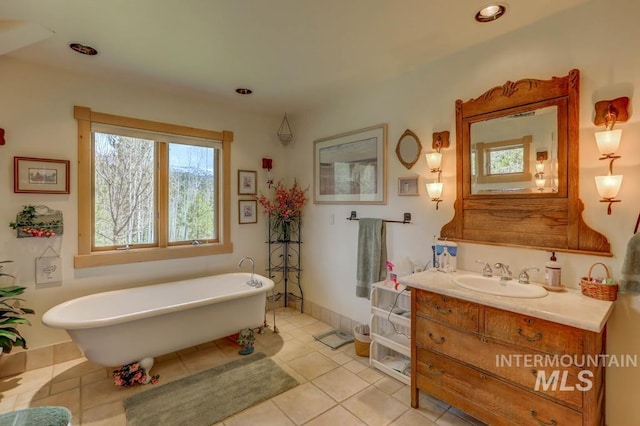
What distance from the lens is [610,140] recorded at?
5.49 ft

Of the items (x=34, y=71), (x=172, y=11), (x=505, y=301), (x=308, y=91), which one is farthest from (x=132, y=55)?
(x=505, y=301)

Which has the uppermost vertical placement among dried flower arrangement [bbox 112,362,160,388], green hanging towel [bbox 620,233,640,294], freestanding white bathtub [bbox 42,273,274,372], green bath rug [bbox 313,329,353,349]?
green hanging towel [bbox 620,233,640,294]

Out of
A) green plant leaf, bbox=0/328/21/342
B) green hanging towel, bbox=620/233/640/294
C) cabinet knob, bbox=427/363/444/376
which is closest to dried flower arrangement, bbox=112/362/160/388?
green plant leaf, bbox=0/328/21/342

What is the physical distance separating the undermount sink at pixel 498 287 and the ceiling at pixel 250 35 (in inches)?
67.3

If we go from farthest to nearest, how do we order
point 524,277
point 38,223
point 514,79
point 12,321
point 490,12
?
1. point 38,223
2. point 12,321
3. point 514,79
4. point 524,277
5. point 490,12

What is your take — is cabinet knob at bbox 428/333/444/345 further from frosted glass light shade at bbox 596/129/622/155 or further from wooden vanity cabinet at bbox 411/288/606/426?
frosted glass light shade at bbox 596/129/622/155

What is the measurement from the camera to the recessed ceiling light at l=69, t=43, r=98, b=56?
2248 mm

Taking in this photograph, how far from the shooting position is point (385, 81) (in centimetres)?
291

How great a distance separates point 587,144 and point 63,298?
4.18 metres

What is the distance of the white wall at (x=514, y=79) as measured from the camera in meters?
1.71

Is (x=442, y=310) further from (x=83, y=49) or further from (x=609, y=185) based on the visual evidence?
(x=83, y=49)

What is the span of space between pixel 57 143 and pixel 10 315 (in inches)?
57.6

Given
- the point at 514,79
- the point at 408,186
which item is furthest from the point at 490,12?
the point at 408,186

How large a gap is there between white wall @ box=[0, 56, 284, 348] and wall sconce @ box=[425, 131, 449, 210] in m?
2.59
